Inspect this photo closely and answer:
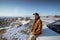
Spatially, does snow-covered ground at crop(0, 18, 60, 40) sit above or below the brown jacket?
below

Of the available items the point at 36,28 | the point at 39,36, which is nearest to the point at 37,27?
the point at 36,28

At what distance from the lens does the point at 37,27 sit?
2090mm

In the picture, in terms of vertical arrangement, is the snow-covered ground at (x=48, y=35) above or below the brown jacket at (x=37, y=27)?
below

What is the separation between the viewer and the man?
205cm

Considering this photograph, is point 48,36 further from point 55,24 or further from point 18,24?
point 18,24

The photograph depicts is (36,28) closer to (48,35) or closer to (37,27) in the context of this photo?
(37,27)

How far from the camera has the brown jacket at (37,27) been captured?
2.05 metres

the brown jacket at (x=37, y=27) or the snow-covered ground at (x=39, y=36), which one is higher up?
the brown jacket at (x=37, y=27)

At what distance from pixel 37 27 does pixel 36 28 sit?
2 centimetres

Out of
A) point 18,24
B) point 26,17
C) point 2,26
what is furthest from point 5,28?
point 26,17

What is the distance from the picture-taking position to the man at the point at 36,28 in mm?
2055

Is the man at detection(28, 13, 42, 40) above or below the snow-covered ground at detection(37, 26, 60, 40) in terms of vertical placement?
above

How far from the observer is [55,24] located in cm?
217

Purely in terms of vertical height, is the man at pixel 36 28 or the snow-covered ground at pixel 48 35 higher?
the man at pixel 36 28
